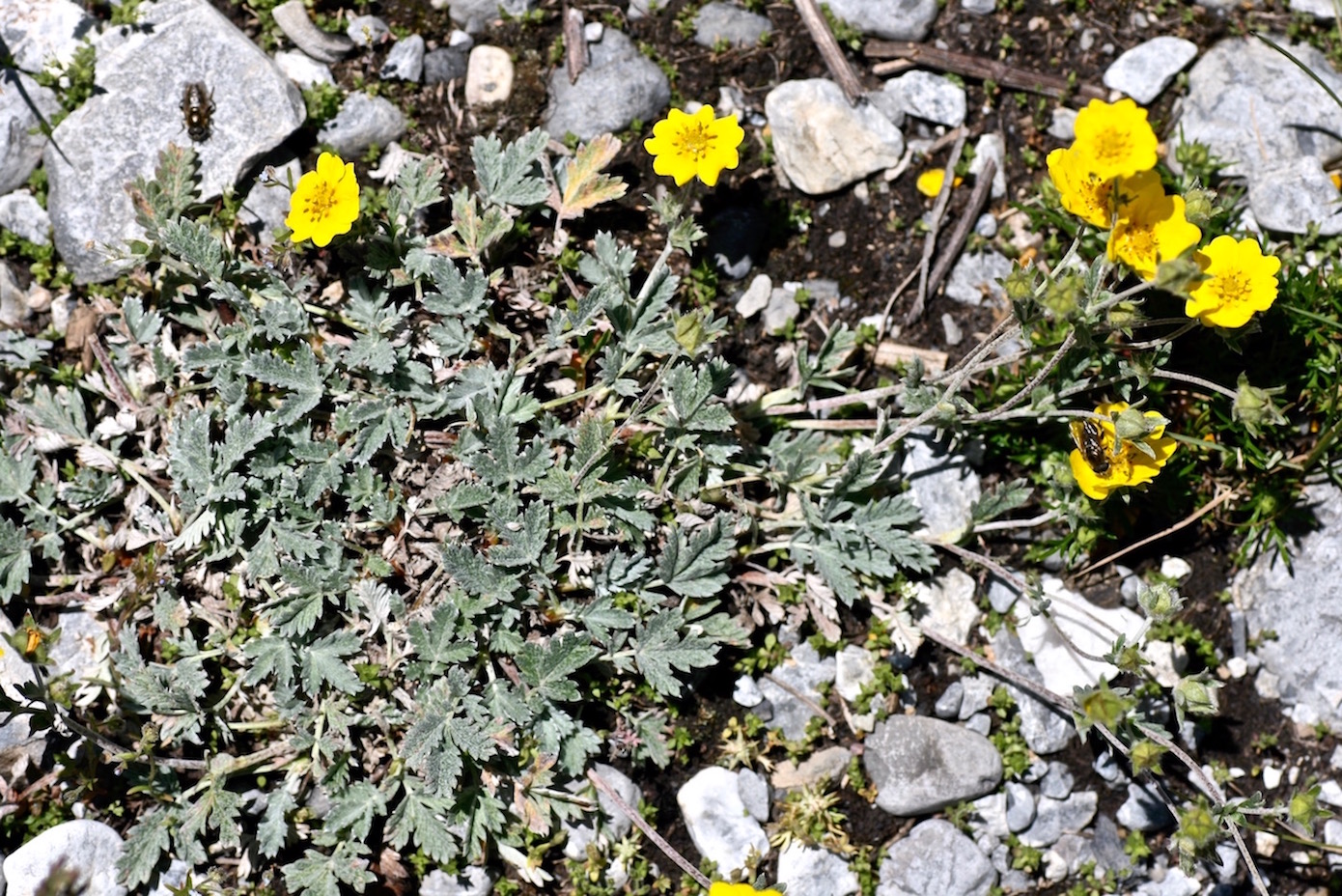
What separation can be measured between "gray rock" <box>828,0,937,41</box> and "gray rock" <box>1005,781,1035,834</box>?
3.26 meters

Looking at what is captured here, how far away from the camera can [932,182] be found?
4.91 metres

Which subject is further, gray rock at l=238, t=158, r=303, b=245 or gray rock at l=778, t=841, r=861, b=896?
gray rock at l=238, t=158, r=303, b=245

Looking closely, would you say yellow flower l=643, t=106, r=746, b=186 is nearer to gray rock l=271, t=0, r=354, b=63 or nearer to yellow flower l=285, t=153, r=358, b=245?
yellow flower l=285, t=153, r=358, b=245

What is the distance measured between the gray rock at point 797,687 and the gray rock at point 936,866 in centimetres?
61

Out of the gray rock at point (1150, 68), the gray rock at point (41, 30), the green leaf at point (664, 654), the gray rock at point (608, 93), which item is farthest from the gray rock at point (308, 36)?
the gray rock at point (1150, 68)

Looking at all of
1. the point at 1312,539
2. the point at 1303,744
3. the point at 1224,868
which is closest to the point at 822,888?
the point at 1224,868

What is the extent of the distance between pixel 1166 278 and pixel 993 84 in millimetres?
2116

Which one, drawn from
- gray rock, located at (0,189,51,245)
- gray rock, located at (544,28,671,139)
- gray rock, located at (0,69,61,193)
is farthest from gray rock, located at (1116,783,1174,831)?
gray rock, located at (0,69,61,193)

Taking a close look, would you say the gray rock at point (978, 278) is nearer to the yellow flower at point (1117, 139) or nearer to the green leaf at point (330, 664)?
the yellow flower at point (1117, 139)

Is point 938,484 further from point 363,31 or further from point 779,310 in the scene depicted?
point 363,31

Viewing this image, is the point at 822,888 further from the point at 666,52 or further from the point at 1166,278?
the point at 666,52

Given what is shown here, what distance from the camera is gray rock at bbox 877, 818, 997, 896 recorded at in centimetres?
444

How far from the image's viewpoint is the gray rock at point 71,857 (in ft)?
13.6

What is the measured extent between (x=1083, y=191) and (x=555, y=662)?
2420 mm
